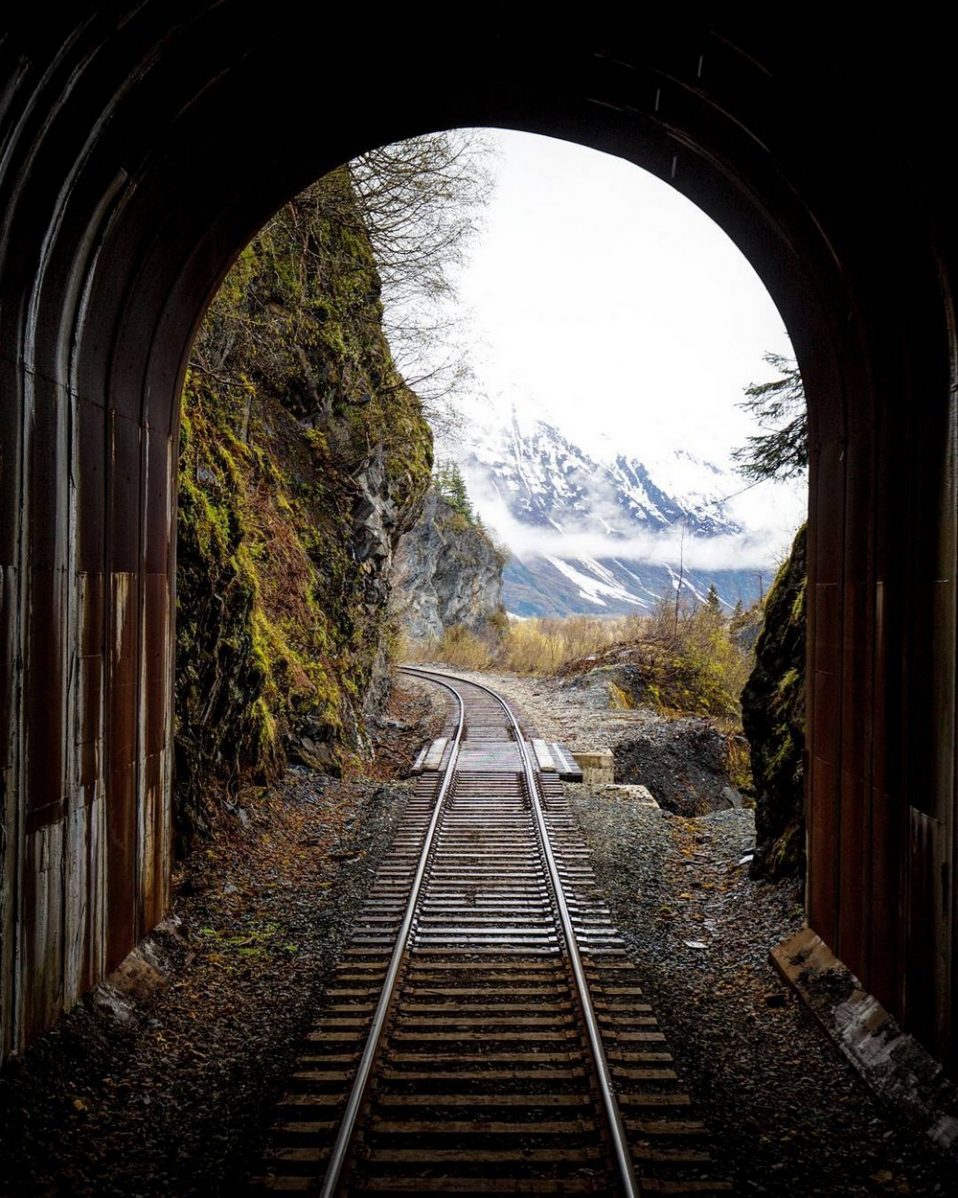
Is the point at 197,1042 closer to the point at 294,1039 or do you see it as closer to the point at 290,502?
the point at 294,1039

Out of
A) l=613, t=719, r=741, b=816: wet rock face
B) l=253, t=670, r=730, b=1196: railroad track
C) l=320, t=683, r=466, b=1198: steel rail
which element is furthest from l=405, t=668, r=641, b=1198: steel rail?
l=613, t=719, r=741, b=816: wet rock face

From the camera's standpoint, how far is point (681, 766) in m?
15.2

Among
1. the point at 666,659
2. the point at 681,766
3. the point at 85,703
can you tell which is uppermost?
the point at 85,703

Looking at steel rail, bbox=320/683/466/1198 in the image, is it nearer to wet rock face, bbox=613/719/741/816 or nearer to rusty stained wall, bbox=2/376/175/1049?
rusty stained wall, bbox=2/376/175/1049

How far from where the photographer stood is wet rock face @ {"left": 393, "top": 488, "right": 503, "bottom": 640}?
152ft

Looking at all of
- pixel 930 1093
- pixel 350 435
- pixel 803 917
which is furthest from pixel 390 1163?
pixel 350 435

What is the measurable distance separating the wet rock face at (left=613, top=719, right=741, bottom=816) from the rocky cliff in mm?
5079

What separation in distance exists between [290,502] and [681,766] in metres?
8.79

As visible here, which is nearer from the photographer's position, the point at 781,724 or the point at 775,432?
the point at 781,724

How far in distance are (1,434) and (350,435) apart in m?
11.8

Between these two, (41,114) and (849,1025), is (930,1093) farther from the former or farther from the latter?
(41,114)

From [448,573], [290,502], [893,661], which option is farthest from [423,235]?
[448,573]

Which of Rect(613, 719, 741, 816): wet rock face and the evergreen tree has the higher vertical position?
the evergreen tree

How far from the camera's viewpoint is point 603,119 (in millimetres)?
5676
